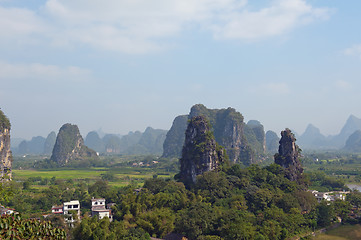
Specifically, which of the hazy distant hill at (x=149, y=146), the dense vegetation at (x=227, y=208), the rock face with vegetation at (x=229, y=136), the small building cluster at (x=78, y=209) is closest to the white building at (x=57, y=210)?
the small building cluster at (x=78, y=209)

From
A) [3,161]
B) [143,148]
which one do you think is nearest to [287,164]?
[3,161]

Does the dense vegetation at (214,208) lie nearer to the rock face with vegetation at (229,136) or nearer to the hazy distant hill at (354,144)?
the rock face with vegetation at (229,136)

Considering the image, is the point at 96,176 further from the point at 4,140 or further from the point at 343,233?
the point at 343,233

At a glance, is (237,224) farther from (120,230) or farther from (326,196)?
(326,196)

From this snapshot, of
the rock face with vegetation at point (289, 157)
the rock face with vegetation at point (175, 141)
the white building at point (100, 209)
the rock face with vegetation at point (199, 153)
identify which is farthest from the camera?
the rock face with vegetation at point (175, 141)

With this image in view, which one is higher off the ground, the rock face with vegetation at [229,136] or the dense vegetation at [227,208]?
the rock face with vegetation at [229,136]

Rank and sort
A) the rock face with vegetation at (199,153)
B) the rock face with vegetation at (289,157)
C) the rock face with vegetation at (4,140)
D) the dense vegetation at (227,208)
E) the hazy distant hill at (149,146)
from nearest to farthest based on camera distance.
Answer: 1. the dense vegetation at (227,208)
2. the rock face with vegetation at (199,153)
3. the rock face with vegetation at (289,157)
4. the rock face with vegetation at (4,140)
5. the hazy distant hill at (149,146)

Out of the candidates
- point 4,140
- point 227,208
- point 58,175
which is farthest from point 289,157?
point 58,175

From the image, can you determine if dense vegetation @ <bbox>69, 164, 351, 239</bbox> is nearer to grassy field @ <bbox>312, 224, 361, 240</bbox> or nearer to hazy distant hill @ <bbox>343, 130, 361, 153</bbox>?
grassy field @ <bbox>312, 224, 361, 240</bbox>
